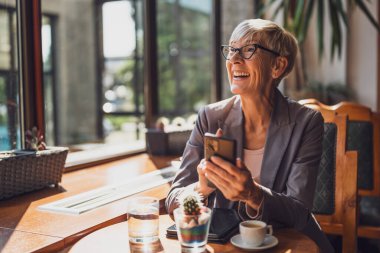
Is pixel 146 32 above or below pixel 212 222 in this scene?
above

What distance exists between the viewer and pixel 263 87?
70.2 inches

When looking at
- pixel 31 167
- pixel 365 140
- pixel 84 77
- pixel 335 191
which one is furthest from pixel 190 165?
pixel 84 77

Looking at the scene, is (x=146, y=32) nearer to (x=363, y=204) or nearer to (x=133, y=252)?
(x=363, y=204)

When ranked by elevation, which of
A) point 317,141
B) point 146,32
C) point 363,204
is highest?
point 146,32

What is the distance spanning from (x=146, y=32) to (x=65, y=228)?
1983 millimetres

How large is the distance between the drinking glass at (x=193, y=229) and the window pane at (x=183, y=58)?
476 cm

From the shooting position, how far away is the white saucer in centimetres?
127

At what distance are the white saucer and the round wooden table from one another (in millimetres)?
13

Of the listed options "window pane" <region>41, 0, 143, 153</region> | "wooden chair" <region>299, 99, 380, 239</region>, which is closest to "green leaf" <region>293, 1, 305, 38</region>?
"wooden chair" <region>299, 99, 380, 239</region>

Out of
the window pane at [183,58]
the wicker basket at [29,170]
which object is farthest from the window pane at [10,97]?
the window pane at [183,58]

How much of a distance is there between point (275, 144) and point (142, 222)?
61 centimetres

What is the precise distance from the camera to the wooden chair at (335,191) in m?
2.08

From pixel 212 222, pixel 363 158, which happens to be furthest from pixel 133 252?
pixel 363 158

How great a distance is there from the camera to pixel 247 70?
5.66 feet
